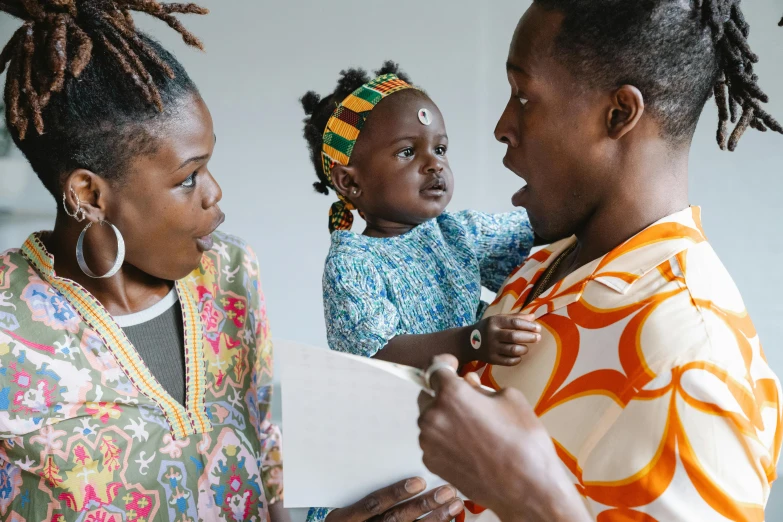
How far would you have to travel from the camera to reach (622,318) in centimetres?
98

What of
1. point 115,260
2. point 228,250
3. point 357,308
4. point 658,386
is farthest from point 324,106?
point 658,386

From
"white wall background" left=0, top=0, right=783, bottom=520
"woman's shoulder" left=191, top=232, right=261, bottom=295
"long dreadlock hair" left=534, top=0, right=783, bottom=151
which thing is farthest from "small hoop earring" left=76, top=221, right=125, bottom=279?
"white wall background" left=0, top=0, right=783, bottom=520

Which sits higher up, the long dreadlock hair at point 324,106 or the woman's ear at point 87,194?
the long dreadlock hair at point 324,106

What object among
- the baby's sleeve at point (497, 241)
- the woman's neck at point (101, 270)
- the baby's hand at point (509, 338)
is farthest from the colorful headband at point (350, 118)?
the baby's hand at point (509, 338)

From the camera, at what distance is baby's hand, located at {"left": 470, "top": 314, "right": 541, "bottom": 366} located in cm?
110

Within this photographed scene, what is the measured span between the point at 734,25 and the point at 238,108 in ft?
9.04

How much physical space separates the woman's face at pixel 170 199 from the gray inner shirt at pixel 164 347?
0.12 m

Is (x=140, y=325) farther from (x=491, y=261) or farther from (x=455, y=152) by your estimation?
(x=455, y=152)

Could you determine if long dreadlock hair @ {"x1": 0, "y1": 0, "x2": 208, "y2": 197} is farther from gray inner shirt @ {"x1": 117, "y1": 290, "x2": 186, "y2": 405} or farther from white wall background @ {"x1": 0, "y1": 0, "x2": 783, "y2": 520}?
white wall background @ {"x1": 0, "y1": 0, "x2": 783, "y2": 520}

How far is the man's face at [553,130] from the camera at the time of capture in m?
1.09

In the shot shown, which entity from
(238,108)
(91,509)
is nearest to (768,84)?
(238,108)

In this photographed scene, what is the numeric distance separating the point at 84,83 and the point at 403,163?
2.49ft

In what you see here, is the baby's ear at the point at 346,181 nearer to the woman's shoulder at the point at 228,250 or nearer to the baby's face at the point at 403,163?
the baby's face at the point at 403,163

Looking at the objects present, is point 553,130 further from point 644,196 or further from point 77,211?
point 77,211
